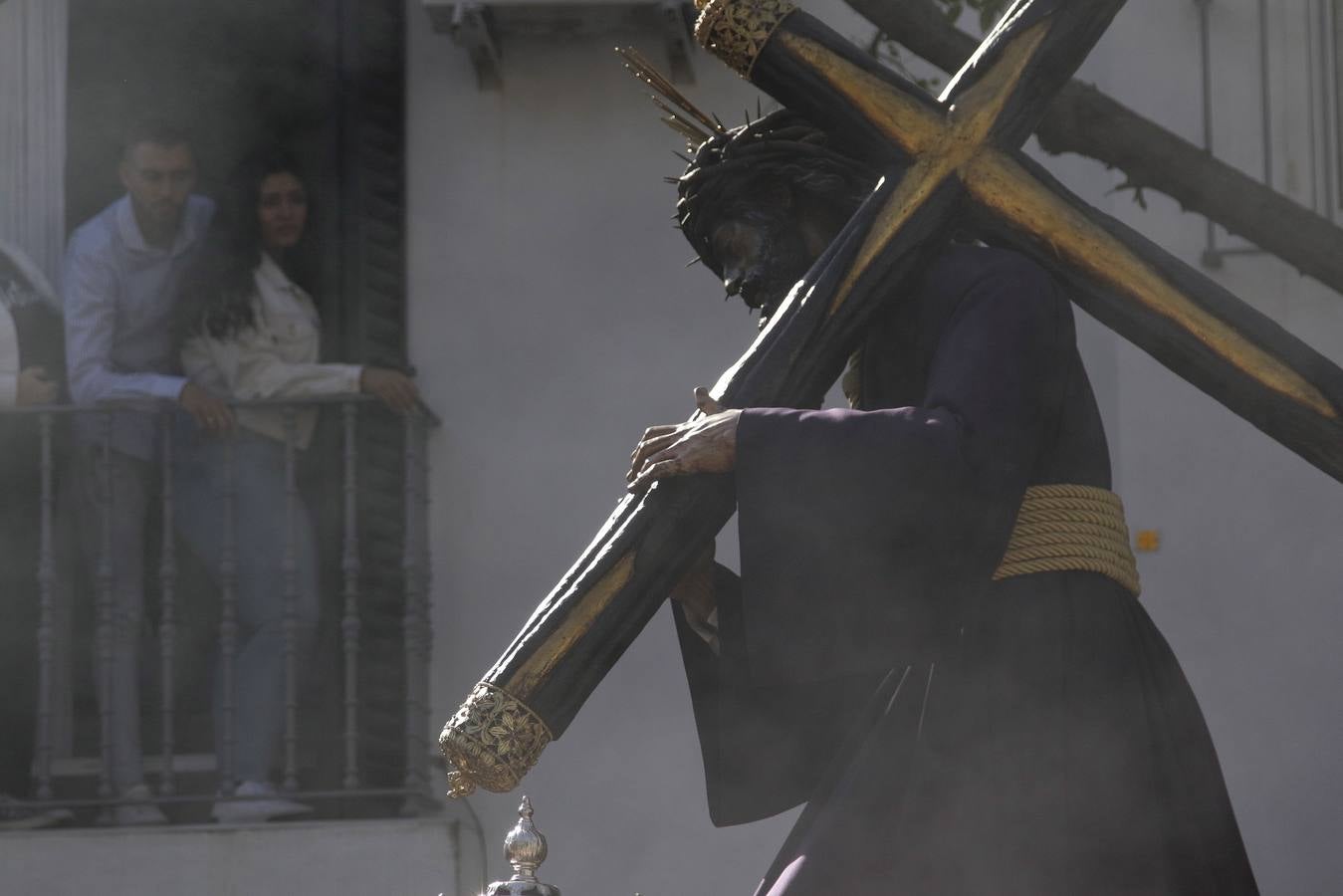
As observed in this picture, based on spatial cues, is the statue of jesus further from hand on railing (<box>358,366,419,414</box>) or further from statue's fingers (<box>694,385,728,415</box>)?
hand on railing (<box>358,366,419,414</box>)

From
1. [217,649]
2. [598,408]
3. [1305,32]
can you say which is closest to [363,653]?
[217,649]

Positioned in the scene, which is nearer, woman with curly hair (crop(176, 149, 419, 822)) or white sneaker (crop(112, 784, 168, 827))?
white sneaker (crop(112, 784, 168, 827))

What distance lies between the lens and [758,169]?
3.57 m

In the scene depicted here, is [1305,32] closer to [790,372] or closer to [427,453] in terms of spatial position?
[427,453]

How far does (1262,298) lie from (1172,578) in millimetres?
909

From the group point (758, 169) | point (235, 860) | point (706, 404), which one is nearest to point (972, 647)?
point (706, 404)

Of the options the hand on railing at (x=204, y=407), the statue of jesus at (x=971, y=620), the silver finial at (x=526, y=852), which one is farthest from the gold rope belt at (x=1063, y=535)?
the hand on railing at (x=204, y=407)

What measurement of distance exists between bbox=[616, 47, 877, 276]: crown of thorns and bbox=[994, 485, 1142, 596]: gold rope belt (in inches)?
23.0

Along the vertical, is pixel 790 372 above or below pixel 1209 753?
above

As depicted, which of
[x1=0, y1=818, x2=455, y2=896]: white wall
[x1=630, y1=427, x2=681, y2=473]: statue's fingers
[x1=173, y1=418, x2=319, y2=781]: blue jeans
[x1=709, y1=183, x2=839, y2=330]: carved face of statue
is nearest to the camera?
[x1=630, y1=427, x2=681, y2=473]: statue's fingers

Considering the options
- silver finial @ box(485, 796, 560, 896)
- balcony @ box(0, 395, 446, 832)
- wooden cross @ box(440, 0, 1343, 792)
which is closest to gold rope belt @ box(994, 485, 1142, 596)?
wooden cross @ box(440, 0, 1343, 792)

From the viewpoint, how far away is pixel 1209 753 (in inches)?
130

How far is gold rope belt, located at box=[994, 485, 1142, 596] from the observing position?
3.29 metres

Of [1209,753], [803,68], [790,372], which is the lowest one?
[1209,753]
